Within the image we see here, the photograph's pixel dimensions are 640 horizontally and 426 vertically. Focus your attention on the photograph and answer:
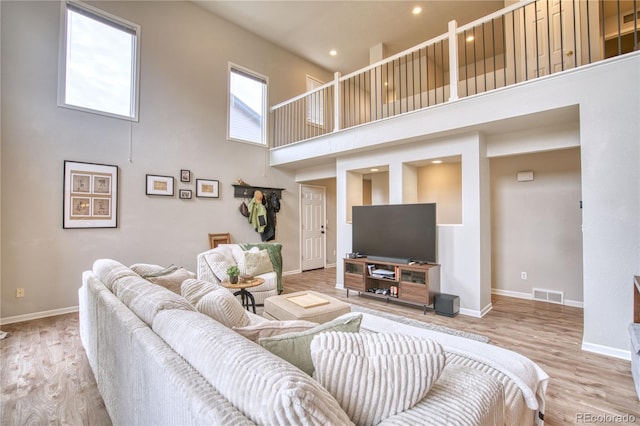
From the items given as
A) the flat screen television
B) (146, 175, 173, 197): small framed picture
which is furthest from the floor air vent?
(146, 175, 173, 197): small framed picture

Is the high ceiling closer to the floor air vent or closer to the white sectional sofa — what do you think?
the floor air vent

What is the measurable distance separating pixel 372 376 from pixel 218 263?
3.48m

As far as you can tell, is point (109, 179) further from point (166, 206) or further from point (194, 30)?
point (194, 30)

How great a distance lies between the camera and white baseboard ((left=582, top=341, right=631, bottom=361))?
8.38 feet

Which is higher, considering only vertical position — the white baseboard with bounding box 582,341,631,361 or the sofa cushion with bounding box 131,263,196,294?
the sofa cushion with bounding box 131,263,196,294

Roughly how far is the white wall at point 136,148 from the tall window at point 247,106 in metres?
0.18

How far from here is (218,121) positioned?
5305 mm

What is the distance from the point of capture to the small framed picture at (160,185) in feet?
→ 14.7

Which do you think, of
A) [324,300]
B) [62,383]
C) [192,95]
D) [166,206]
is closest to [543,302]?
[324,300]

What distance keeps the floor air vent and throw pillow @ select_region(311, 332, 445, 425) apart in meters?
4.49

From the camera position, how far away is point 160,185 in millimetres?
4578

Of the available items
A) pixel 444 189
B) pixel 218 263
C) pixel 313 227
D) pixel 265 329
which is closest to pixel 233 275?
pixel 218 263

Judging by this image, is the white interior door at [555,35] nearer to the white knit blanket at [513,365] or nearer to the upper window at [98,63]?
the white knit blanket at [513,365]

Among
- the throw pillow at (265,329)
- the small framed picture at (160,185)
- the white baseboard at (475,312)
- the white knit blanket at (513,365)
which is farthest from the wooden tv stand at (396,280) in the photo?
the small framed picture at (160,185)
